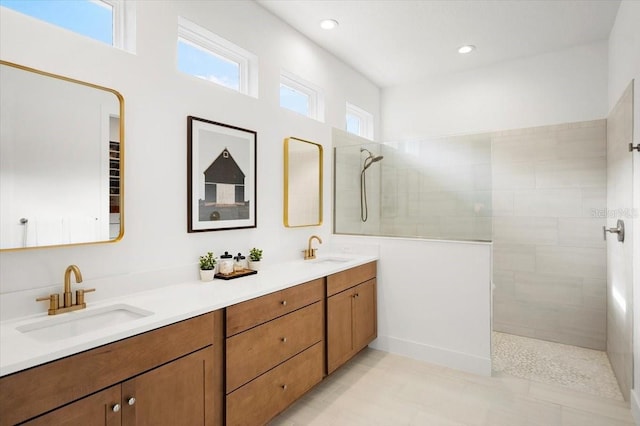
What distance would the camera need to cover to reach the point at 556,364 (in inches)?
117

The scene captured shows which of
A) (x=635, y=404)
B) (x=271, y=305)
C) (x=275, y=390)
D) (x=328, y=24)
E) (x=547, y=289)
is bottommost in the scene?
(x=635, y=404)

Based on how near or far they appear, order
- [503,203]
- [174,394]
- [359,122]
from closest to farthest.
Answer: [174,394] < [503,203] < [359,122]

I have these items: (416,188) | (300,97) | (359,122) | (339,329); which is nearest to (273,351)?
(339,329)

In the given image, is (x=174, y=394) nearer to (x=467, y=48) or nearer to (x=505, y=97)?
(x=467, y=48)

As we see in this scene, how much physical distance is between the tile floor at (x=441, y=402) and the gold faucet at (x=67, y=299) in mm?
1298

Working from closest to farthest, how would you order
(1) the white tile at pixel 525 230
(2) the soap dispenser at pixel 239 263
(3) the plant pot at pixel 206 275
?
(3) the plant pot at pixel 206 275 → (2) the soap dispenser at pixel 239 263 → (1) the white tile at pixel 525 230

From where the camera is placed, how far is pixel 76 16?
1831mm

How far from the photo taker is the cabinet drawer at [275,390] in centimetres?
179

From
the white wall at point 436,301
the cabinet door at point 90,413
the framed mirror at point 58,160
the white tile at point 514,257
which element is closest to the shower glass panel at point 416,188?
the white wall at point 436,301

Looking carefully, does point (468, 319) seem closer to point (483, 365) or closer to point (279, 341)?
point (483, 365)

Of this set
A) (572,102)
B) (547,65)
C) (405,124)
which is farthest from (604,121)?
(405,124)

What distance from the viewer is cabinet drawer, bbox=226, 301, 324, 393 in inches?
70.1

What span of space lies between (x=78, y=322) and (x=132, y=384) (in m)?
0.47

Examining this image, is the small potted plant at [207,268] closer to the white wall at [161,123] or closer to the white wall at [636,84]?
the white wall at [161,123]
